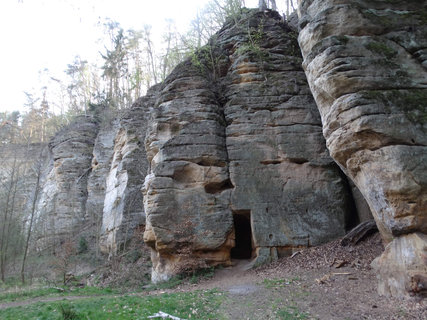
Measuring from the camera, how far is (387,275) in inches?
320

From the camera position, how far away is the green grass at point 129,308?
7.74 meters

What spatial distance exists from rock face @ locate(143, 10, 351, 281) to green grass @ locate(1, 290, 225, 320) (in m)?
3.78

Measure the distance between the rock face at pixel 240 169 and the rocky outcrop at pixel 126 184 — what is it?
5337mm

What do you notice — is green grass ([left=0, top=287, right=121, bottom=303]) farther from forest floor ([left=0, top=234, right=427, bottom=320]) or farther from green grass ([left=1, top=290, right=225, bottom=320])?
green grass ([left=1, top=290, right=225, bottom=320])

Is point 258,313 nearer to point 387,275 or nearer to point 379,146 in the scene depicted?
point 387,275

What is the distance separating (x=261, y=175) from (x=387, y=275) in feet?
22.5

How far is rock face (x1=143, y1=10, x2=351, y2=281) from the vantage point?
43.8ft

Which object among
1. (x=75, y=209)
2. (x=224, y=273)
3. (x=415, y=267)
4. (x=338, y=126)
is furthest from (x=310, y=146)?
(x=75, y=209)

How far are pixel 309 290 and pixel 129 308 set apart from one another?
4.94 meters

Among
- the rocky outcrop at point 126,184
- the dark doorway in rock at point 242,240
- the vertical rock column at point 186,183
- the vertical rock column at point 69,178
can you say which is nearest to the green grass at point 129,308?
the vertical rock column at point 186,183

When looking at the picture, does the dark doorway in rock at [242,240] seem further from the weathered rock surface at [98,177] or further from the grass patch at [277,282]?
the weathered rock surface at [98,177]

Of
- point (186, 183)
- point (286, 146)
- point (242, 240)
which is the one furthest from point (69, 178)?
point (286, 146)

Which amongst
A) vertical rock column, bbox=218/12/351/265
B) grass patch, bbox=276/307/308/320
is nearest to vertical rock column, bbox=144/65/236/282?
vertical rock column, bbox=218/12/351/265

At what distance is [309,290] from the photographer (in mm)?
9133
